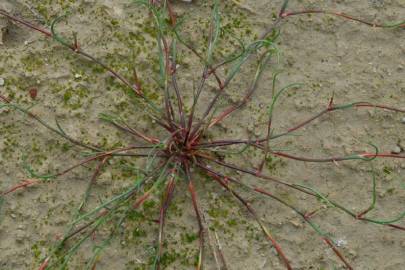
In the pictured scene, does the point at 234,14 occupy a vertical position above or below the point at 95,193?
above

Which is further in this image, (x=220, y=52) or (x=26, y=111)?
(x=220, y=52)

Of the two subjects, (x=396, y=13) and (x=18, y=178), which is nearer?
(x=18, y=178)

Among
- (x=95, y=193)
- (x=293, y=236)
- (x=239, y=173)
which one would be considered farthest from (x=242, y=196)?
(x=95, y=193)

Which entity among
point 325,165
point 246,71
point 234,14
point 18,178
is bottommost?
point 18,178

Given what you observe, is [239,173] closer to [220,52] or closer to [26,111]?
[220,52]

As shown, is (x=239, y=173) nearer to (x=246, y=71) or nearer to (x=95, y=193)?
(x=246, y=71)

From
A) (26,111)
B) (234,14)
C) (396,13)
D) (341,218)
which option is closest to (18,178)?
(26,111)
